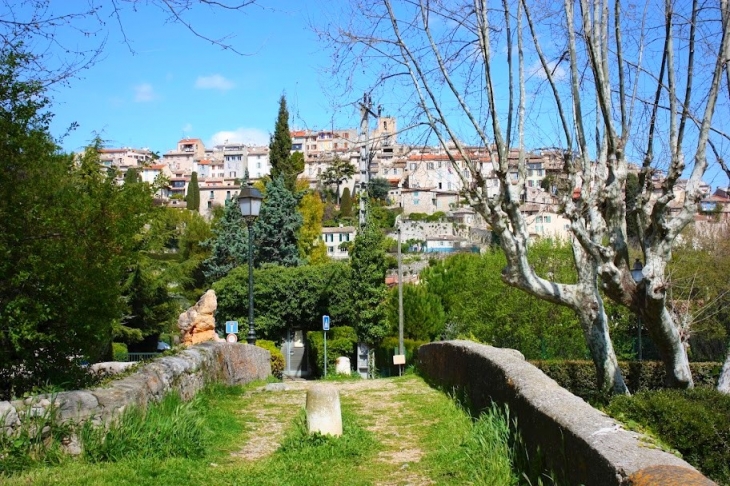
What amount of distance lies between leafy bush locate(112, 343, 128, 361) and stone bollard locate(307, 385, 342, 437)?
1844cm

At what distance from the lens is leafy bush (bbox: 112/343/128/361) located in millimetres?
24958

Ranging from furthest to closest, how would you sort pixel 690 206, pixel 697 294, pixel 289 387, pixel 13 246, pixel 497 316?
pixel 697 294, pixel 497 316, pixel 289 387, pixel 690 206, pixel 13 246

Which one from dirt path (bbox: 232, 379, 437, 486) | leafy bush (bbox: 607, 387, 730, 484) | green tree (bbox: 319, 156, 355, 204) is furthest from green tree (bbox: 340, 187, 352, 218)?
leafy bush (bbox: 607, 387, 730, 484)

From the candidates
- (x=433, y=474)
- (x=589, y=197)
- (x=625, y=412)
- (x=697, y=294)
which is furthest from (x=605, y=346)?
(x=697, y=294)

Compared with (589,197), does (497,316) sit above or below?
below

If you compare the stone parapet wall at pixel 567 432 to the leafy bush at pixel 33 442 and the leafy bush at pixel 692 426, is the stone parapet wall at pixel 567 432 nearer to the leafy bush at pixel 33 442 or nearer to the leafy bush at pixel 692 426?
Answer: the leafy bush at pixel 692 426

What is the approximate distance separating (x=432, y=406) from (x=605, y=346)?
2.46 meters

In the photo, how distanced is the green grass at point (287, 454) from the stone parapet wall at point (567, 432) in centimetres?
36

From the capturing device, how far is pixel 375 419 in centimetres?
957

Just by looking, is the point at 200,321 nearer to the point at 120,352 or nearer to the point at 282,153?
the point at 120,352

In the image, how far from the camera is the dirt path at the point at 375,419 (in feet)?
23.7

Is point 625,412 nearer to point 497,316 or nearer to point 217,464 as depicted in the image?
point 217,464

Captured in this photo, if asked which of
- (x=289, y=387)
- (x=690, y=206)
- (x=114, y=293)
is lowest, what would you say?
(x=289, y=387)

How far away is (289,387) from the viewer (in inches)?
524
